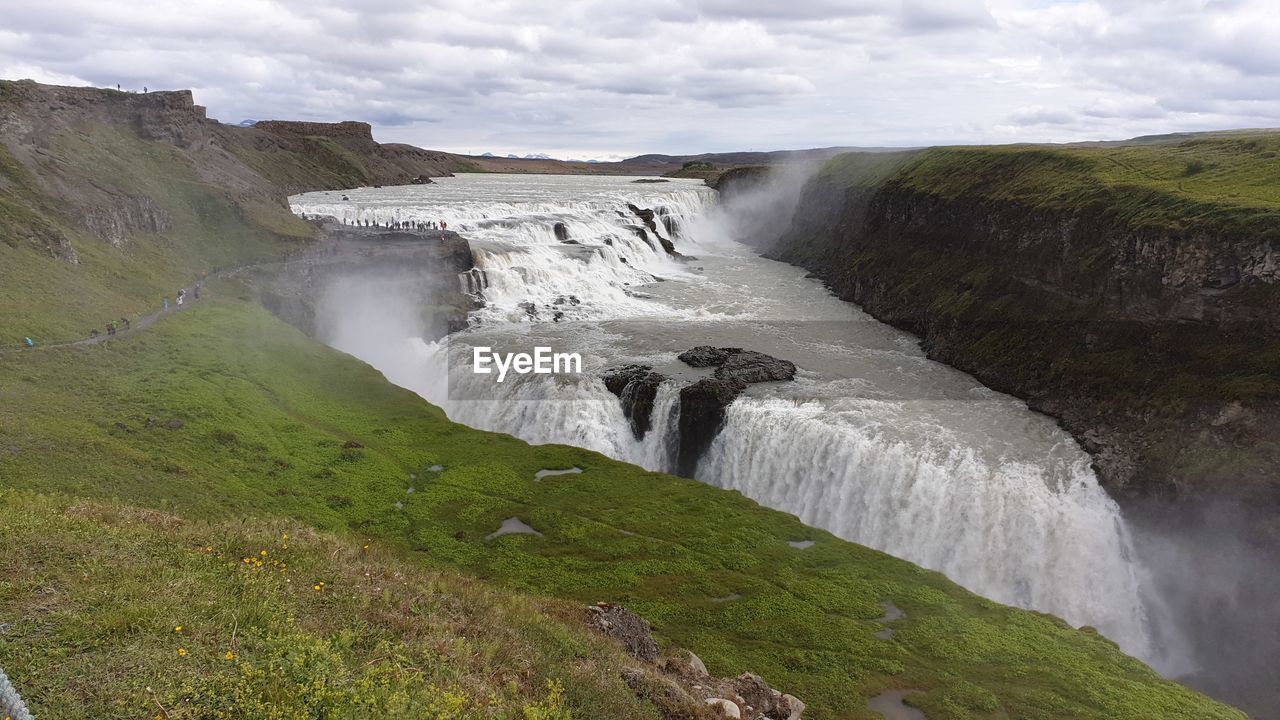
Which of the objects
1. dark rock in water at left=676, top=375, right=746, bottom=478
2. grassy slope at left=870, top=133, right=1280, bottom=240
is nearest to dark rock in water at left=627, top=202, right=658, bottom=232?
grassy slope at left=870, top=133, right=1280, bottom=240

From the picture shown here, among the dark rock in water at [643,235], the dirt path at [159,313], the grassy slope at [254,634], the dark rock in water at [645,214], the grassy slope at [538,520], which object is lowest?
the grassy slope at [538,520]

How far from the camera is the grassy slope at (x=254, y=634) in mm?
8555

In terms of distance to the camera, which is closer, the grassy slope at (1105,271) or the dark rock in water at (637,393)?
the grassy slope at (1105,271)

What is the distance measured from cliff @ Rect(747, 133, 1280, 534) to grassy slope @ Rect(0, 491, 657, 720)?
26.7 metres

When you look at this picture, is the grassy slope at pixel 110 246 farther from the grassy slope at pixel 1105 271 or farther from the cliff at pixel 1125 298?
the grassy slope at pixel 1105 271

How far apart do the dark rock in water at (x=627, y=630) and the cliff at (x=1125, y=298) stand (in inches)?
896

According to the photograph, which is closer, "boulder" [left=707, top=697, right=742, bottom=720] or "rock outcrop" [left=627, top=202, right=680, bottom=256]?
"boulder" [left=707, top=697, right=742, bottom=720]

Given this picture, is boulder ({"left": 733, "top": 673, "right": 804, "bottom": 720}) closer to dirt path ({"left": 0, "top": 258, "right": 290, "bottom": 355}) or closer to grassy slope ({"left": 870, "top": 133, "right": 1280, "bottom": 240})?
grassy slope ({"left": 870, "top": 133, "right": 1280, "bottom": 240})

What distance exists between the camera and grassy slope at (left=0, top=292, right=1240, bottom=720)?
58.2 feet

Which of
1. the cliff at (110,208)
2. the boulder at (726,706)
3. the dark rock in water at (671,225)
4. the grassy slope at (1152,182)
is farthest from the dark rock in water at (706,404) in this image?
the dark rock in water at (671,225)

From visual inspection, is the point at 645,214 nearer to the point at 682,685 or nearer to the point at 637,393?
the point at 637,393

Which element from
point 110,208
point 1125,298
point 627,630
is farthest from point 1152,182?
point 110,208

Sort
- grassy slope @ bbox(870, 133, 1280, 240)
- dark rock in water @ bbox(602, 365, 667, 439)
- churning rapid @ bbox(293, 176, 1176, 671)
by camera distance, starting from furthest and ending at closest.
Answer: dark rock in water @ bbox(602, 365, 667, 439), grassy slope @ bbox(870, 133, 1280, 240), churning rapid @ bbox(293, 176, 1176, 671)

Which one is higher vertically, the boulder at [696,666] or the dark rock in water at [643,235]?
the dark rock in water at [643,235]
